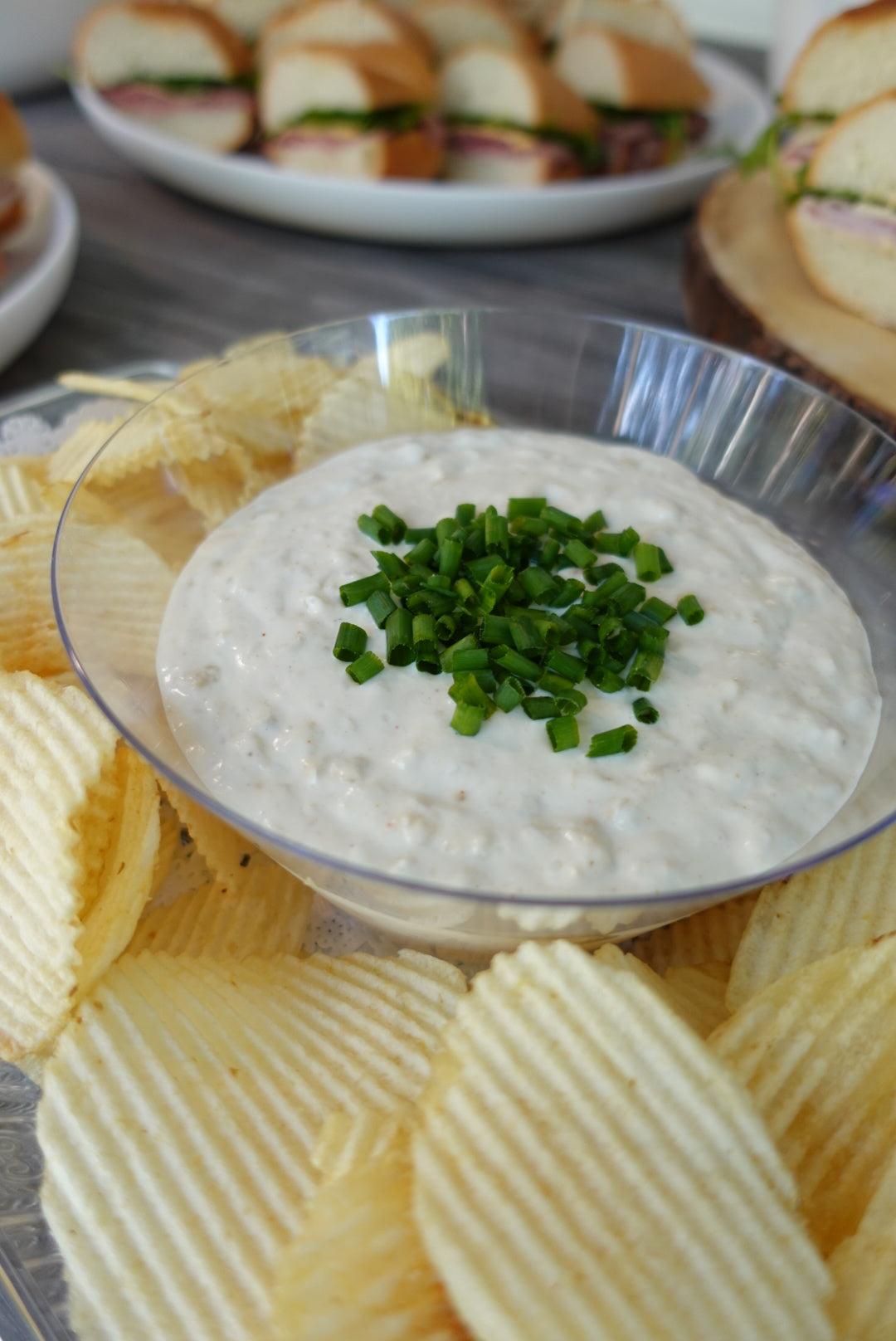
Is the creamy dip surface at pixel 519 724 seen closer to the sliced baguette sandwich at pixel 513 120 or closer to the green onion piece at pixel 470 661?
the green onion piece at pixel 470 661

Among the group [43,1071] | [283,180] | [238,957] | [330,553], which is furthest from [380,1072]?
[283,180]

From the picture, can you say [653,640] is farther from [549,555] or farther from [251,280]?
[251,280]

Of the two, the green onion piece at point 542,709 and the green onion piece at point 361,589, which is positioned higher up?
the green onion piece at point 542,709

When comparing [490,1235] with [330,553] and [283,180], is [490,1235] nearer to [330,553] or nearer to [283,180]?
[330,553]

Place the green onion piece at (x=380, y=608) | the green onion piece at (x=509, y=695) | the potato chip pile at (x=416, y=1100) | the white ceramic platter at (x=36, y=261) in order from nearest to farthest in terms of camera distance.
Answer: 1. the potato chip pile at (x=416, y=1100)
2. the green onion piece at (x=509, y=695)
3. the green onion piece at (x=380, y=608)
4. the white ceramic platter at (x=36, y=261)

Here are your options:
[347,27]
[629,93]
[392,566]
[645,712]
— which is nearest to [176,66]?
[347,27]

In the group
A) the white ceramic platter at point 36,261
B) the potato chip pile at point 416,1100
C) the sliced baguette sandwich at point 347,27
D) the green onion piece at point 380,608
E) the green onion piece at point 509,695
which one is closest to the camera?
the potato chip pile at point 416,1100

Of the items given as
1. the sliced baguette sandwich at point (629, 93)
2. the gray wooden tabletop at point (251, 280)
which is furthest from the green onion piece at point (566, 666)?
the sliced baguette sandwich at point (629, 93)
